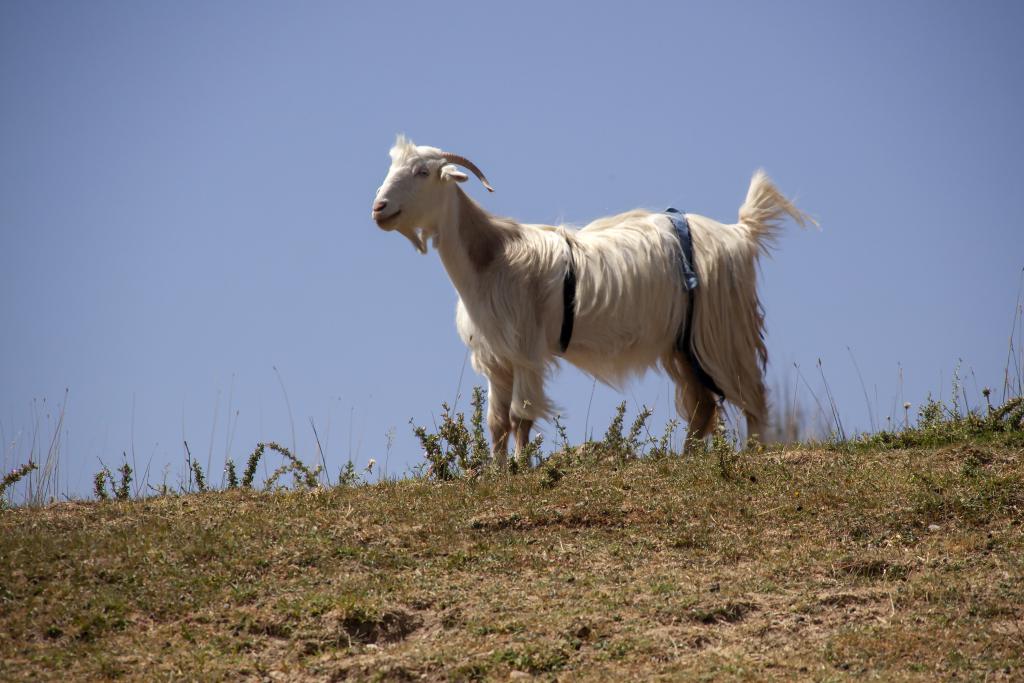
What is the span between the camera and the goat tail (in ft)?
30.0

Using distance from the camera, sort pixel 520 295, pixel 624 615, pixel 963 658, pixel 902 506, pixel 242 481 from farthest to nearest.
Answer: pixel 520 295, pixel 242 481, pixel 902 506, pixel 624 615, pixel 963 658

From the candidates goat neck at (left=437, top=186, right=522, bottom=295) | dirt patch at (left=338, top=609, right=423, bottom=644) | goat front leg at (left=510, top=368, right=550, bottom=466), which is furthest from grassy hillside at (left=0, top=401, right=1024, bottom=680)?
goat neck at (left=437, top=186, right=522, bottom=295)

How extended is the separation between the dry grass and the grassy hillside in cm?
1

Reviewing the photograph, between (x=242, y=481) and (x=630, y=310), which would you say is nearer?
(x=242, y=481)

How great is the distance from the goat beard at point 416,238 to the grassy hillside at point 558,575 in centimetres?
195

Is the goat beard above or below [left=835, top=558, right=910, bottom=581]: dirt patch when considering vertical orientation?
above

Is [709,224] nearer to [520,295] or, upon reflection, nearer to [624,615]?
[520,295]

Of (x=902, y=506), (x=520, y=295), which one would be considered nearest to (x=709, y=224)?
(x=520, y=295)

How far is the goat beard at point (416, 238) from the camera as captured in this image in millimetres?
8570

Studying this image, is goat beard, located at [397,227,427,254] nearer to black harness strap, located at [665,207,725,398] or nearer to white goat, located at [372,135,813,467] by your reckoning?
white goat, located at [372,135,813,467]

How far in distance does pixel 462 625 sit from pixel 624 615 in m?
0.68

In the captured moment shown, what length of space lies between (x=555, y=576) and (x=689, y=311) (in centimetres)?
324

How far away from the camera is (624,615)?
17.3 feet

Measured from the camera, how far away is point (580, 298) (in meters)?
8.43
